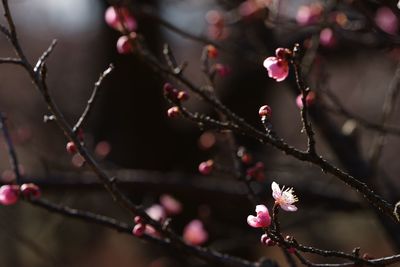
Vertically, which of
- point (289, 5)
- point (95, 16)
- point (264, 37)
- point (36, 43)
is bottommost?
point (264, 37)

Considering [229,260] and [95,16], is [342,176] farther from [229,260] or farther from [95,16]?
→ [95,16]

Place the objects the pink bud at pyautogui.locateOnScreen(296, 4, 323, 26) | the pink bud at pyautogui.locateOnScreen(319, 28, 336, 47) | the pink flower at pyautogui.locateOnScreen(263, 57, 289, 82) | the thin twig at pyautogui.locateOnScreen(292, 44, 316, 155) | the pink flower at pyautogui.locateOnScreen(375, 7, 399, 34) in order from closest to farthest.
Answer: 1. the thin twig at pyautogui.locateOnScreen(292, 44, 316, 155)
2. the pink flower at pyautogui.locateOnScreen(263, 57, 289, 82)
3. the pink bud at pyautogui.locateOnScreen(319, 28, 336, 47)
4. the pink bud at pyautogui.locateOnScreen(296, 4, 323, 26)
5. the pink flower at pyautogui.locateOnScreen(375, 7, 399, 34)

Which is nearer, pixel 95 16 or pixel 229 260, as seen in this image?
pixel 229 260

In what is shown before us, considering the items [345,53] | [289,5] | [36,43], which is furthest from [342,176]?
[36,43]

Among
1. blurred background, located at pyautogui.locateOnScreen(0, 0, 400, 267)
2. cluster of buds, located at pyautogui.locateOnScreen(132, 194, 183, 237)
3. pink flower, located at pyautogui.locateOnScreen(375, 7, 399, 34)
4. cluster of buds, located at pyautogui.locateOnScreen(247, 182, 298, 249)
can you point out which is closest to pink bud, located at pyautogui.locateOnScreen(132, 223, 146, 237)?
cluster of buds, located at pyautogui.locateOnScreen(132, 194, 183, 237)

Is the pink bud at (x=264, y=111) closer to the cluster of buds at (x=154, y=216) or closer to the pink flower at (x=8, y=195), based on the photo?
the cluster of buds at (x=154, y=216)

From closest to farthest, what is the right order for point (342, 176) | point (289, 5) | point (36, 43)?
point (342, 176) < point (289, 5) < point (36, 43)

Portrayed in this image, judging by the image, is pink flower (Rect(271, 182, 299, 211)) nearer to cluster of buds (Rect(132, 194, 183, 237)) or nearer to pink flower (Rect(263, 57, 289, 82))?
pink flower (Rect(263, 57, 289, 82))
